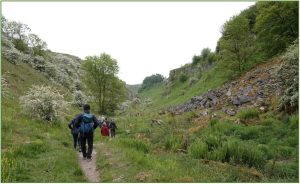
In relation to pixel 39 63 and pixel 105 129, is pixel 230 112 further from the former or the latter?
pixel 39 63

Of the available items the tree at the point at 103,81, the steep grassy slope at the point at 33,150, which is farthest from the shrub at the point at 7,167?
the tree at the point at 103,81

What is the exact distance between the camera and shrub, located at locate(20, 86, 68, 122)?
79.3 ft

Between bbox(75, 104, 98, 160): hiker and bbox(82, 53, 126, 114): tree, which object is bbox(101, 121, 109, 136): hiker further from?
bbox(82, 53, 126, 114): tree

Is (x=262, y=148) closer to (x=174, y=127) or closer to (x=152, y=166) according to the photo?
(x=152, y=166)

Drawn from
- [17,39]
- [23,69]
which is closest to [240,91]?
[23,69]

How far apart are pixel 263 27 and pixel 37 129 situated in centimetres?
2982

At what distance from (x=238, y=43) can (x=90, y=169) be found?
1472 inches

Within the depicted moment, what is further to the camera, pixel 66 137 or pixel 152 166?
pixel 66 137

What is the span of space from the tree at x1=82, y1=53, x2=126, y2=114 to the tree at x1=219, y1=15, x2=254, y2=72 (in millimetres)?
19103

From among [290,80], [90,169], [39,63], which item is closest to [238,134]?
[290,80]

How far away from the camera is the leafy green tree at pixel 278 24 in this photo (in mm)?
39750

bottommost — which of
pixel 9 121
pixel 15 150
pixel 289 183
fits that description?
pixel 289 183

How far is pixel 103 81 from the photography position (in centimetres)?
6025

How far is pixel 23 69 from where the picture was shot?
46000 mm
